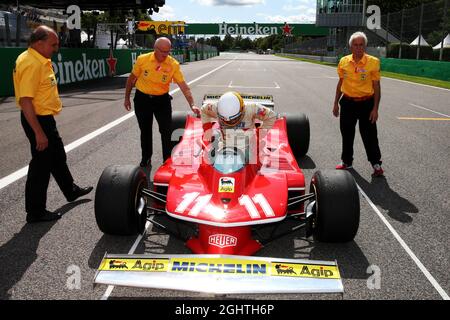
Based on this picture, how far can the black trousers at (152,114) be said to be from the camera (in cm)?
605

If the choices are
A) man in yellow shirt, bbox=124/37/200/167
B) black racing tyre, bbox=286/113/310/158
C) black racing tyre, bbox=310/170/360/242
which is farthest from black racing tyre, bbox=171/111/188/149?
black racing tyre, bbox=310/170/360/242

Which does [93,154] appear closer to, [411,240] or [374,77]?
[374,77]

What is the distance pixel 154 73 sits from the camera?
Answer: 585 cm

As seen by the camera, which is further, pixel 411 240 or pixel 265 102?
pixel 265 102

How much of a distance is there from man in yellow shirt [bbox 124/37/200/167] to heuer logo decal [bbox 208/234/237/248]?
8.54ft

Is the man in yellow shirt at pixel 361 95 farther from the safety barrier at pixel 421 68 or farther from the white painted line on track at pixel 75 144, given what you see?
the safety barrier at pixel 421 68

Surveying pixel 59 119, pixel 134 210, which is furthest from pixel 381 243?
pixel 59 119

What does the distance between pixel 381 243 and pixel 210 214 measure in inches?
66.4

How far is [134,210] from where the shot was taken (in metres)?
3.73


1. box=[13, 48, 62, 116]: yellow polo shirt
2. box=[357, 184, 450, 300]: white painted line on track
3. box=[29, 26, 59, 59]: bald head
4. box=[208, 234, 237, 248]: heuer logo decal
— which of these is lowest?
box=[357, 184, 450, 300]: white painted line on track

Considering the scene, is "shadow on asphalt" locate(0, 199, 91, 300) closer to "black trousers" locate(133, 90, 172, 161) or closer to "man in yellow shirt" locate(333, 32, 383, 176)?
"black trousers" locate(133, 90, 172, 161)

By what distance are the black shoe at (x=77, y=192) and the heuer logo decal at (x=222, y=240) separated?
Result: 2261 millimetres

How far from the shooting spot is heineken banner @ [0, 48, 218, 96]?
45.2ft

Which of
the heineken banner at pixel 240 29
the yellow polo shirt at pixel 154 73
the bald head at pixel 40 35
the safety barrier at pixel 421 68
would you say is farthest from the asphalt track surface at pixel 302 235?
the heineken banner at pixel 240 29
